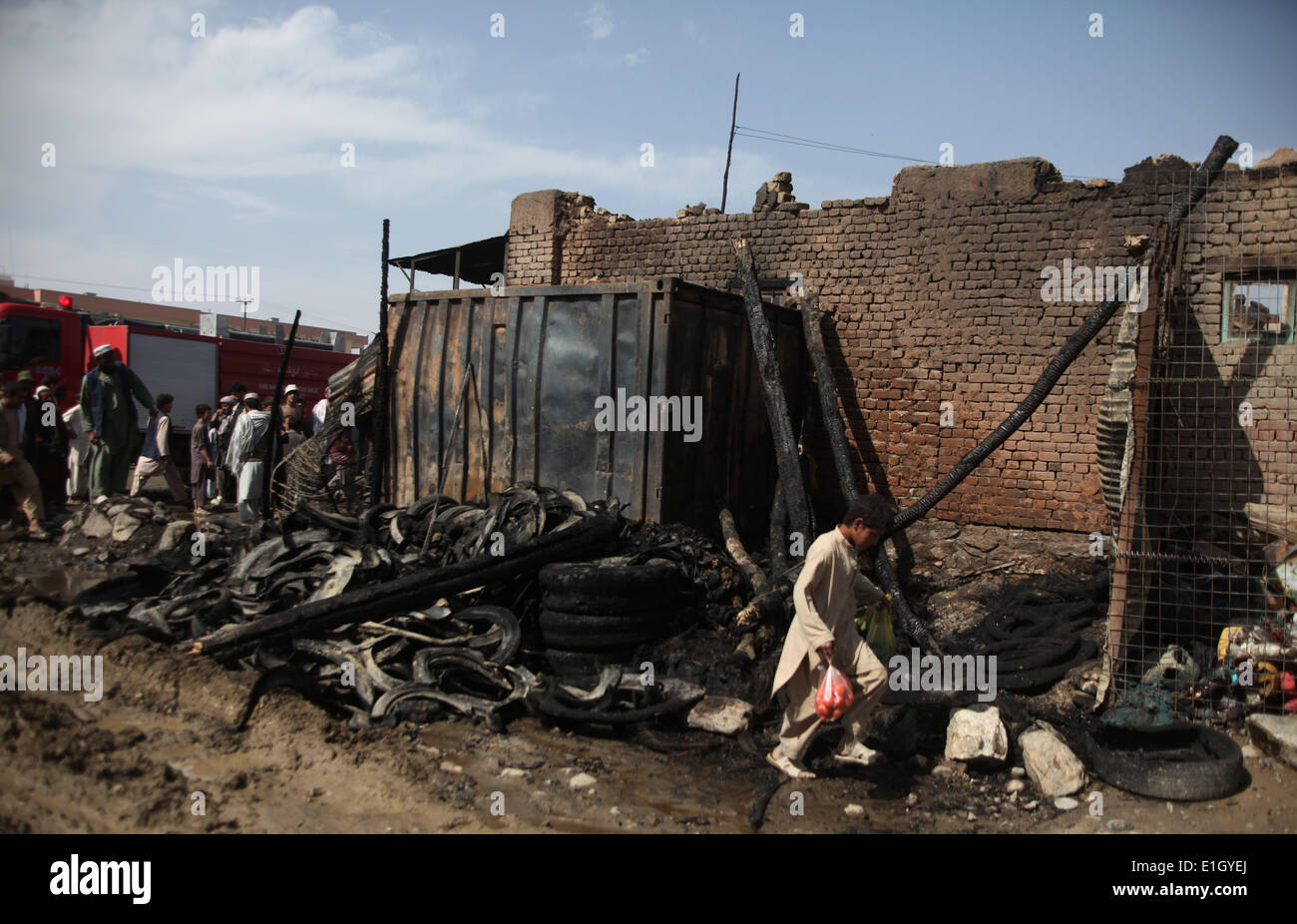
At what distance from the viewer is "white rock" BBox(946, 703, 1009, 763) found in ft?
15.7

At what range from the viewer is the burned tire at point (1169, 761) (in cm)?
447

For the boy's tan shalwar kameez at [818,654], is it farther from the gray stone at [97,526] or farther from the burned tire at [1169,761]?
the gray stone at [97,526]

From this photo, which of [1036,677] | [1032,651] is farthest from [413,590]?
[1032,651]

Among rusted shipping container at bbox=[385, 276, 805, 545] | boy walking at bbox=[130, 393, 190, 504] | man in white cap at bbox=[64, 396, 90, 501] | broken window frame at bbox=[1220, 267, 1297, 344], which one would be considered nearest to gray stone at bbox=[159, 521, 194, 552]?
rusted shipping container at bbox=[385, 276, 805, 545]

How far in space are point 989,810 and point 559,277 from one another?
824 cm

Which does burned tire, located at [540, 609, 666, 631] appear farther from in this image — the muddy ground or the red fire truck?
the red fire truck

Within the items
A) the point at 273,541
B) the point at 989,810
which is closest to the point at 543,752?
the point at 989,810

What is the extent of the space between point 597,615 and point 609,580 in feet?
0.83

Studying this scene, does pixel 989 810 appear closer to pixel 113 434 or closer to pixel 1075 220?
pixel 1075 220

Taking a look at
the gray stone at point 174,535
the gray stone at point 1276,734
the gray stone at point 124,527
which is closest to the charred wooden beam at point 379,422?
the gray stone at point 174,535

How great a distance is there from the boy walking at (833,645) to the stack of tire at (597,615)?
4.95ft

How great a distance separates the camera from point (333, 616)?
579 cm

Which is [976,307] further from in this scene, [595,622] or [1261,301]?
[595,622]
